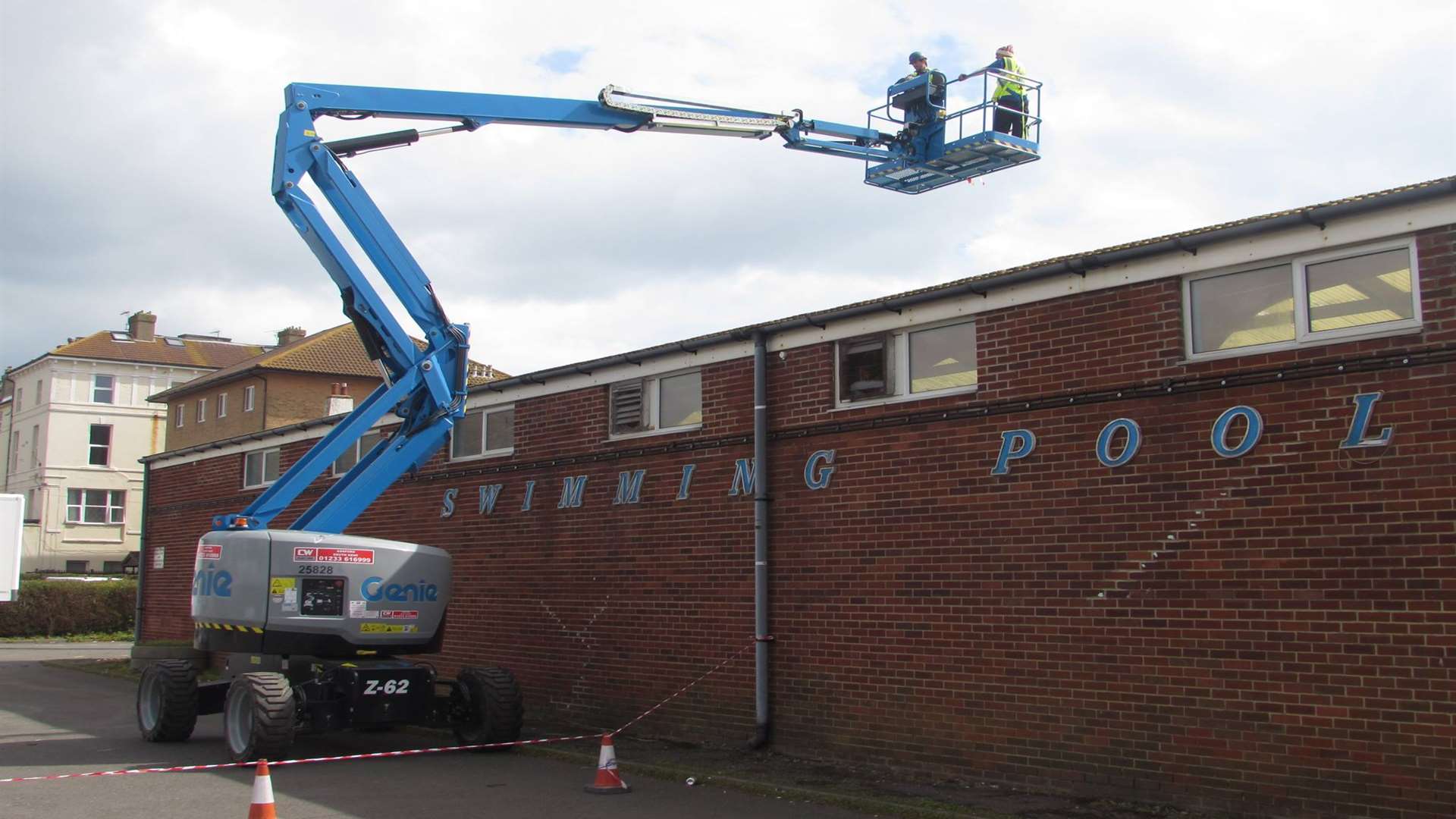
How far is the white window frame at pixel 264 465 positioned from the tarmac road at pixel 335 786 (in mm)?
6774

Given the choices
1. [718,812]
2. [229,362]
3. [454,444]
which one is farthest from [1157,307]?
[229,362]

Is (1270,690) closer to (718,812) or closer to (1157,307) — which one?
(1157,307)

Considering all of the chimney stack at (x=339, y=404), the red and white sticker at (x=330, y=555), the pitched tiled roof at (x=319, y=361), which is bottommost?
the red and white sticker at (x=330, y=555)

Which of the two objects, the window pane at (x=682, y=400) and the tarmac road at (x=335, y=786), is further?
the window pane at (x=682, y=400)

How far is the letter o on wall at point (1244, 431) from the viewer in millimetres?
9219

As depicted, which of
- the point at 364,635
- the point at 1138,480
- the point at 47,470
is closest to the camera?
the point at 1138,480

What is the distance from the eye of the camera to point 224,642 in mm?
13109

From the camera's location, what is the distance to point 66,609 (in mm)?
38469

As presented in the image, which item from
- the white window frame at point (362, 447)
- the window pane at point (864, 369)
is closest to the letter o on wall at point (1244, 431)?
the window pane at point (864, 369)

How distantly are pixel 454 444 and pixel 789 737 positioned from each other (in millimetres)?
7323

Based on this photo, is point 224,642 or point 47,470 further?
point 47,470

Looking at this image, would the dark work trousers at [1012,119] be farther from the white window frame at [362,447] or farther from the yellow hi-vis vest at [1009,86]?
the white window frame at [362,447]

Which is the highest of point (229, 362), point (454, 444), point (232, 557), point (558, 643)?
point (229, 362)

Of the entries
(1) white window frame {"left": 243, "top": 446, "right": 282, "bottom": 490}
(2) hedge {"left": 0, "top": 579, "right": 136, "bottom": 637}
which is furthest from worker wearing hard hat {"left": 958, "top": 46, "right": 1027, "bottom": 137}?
(2) hedge {"left": 0, "top": 579, "right": 136, "bottom": 637}
